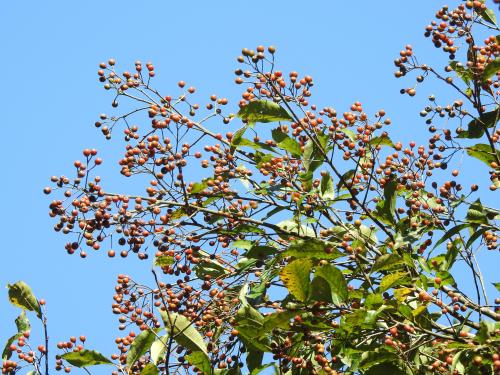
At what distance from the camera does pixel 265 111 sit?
5.28 m

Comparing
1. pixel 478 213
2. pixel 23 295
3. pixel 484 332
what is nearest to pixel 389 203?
pixel 478 213

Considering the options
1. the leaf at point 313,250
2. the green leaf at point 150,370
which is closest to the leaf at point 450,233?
the leaf at point 313,250

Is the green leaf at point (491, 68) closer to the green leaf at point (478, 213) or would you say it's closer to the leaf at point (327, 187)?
the green leaf at point (478, 213)

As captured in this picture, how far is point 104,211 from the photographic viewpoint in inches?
207

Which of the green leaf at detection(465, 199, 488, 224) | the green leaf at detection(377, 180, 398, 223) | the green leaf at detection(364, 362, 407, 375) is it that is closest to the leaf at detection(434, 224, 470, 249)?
the green leaf at detection(465, 199, 488, 224)

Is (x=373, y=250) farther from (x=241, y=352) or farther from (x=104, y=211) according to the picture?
(x=104, y=211)

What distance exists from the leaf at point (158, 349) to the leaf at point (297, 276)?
839mm

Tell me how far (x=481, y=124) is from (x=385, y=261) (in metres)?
1.18

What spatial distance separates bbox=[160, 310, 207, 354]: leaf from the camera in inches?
184

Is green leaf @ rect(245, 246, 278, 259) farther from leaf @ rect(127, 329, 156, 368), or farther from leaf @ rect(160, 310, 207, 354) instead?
leaf @ rect(127, 329, 156, 368)

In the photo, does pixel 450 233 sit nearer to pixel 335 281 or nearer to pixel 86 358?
pixel 335 281

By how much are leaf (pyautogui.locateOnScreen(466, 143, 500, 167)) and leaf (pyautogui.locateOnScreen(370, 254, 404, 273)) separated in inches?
46.5

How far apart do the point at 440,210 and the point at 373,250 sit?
18.6 inches

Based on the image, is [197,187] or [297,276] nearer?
[297,276]
